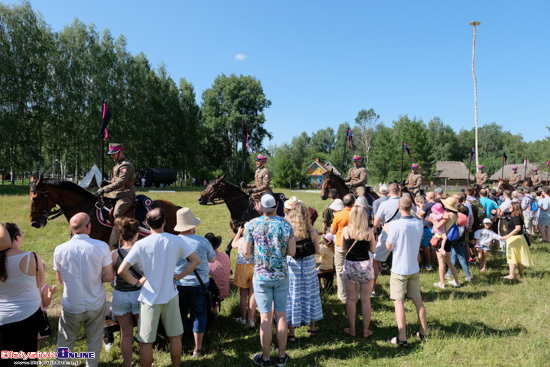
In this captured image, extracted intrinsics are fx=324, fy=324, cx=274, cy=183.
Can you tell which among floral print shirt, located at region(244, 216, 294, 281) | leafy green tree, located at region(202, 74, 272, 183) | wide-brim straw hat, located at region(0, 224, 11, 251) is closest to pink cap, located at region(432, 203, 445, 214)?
floral print shirt, located at region(244, 216, 294, 281)

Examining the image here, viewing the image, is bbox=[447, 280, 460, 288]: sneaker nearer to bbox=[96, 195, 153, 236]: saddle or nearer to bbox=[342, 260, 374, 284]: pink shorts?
bbox=[342, 260, 374, 284]: pink shorts

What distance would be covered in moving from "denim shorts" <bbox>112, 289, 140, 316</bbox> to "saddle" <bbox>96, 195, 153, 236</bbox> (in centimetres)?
347

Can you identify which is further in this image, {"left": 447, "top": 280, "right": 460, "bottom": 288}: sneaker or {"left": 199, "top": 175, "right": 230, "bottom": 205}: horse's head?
{"left": 199, "top": 175, "right": 230, "bottom": 205}: horse's head

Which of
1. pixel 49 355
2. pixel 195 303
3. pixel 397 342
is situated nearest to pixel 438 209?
pixel 397 342

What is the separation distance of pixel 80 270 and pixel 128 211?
415 cm

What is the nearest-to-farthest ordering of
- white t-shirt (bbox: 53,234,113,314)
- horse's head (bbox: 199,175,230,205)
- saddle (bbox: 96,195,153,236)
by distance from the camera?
white t-shirt (bbox: 53,234,113,314) < saddle (bbox: 96,195,153,236) < horse's head (bbox: 199,175,230,205)

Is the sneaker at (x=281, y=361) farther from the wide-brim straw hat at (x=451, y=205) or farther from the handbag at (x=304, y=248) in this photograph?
the wide-brim straw hat at (x=451, y=205)

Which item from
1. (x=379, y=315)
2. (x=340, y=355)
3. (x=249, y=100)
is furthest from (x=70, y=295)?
(x=249, y=100)

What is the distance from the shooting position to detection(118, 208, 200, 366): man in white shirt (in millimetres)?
3441

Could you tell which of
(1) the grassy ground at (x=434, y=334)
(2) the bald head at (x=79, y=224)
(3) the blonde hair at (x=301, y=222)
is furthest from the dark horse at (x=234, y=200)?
(2) the bald head at (x=79, y=224)

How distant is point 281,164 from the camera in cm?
5775

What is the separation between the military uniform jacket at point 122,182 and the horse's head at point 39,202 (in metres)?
1.24

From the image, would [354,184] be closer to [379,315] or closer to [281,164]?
[379,315]

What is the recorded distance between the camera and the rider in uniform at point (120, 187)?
276 inches
